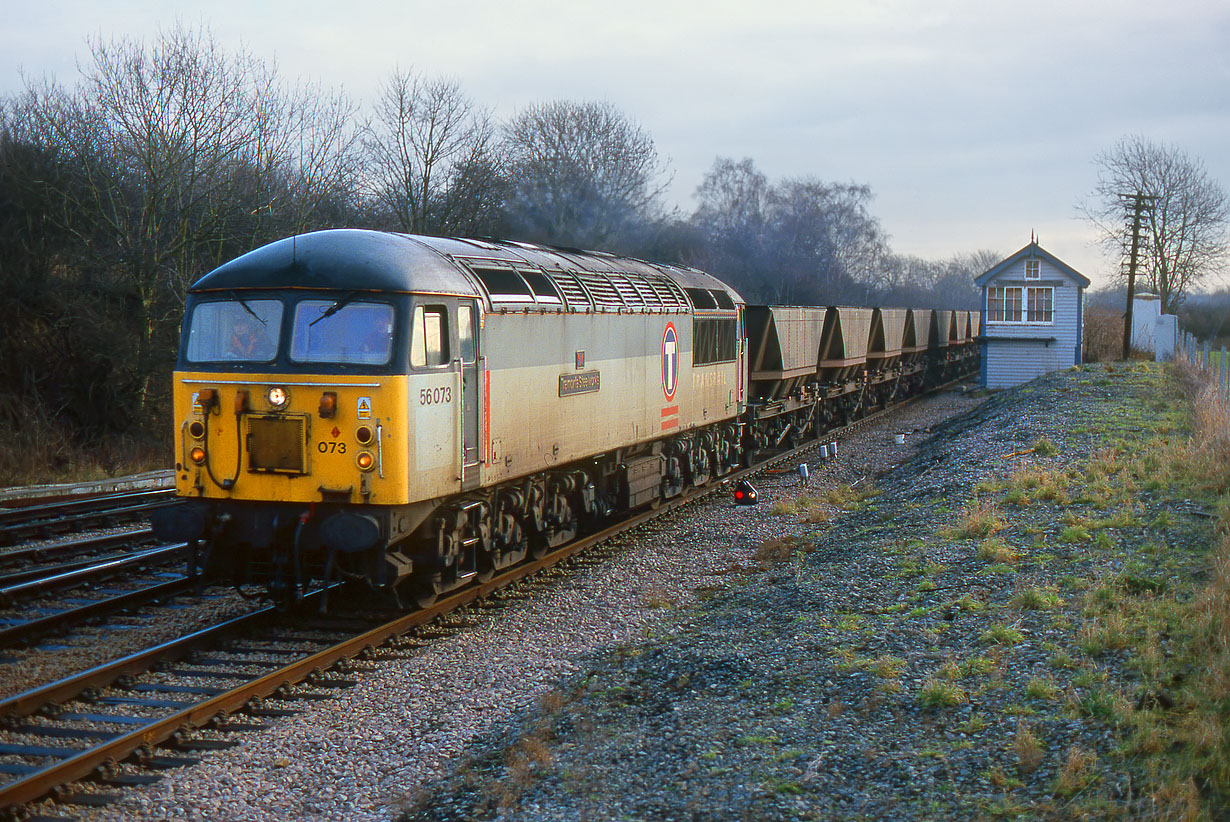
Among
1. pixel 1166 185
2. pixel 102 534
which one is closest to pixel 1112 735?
pixel 102 534

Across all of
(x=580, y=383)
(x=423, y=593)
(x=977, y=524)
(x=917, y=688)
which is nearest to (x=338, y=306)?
(x=423, y=593)

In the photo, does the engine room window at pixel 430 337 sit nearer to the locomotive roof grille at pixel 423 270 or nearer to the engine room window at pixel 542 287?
the locomotive roof grille at pixel 423 270

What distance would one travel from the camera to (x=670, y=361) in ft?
48.1

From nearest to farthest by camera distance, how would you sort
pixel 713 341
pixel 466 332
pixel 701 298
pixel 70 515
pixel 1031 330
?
pixel 466 332, pixel 70 515, pixel 701 298, pixel 713 341, pixel 1031 330

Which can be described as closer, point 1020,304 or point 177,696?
point 177,696

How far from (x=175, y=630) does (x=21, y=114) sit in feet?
64.2

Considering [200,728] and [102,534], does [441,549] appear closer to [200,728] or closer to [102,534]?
[200,728]

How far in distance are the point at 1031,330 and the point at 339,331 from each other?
33089 mm

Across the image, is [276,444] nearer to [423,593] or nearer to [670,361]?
[423,593]

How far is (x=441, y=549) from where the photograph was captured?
31.1 feet

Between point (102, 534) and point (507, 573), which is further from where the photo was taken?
point (102, 534)

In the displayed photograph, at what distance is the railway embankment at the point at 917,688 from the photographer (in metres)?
5.56

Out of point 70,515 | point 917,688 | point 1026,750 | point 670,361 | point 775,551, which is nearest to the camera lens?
point 1026,750

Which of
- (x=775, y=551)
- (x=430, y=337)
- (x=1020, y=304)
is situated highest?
(x=1020, y=304)
